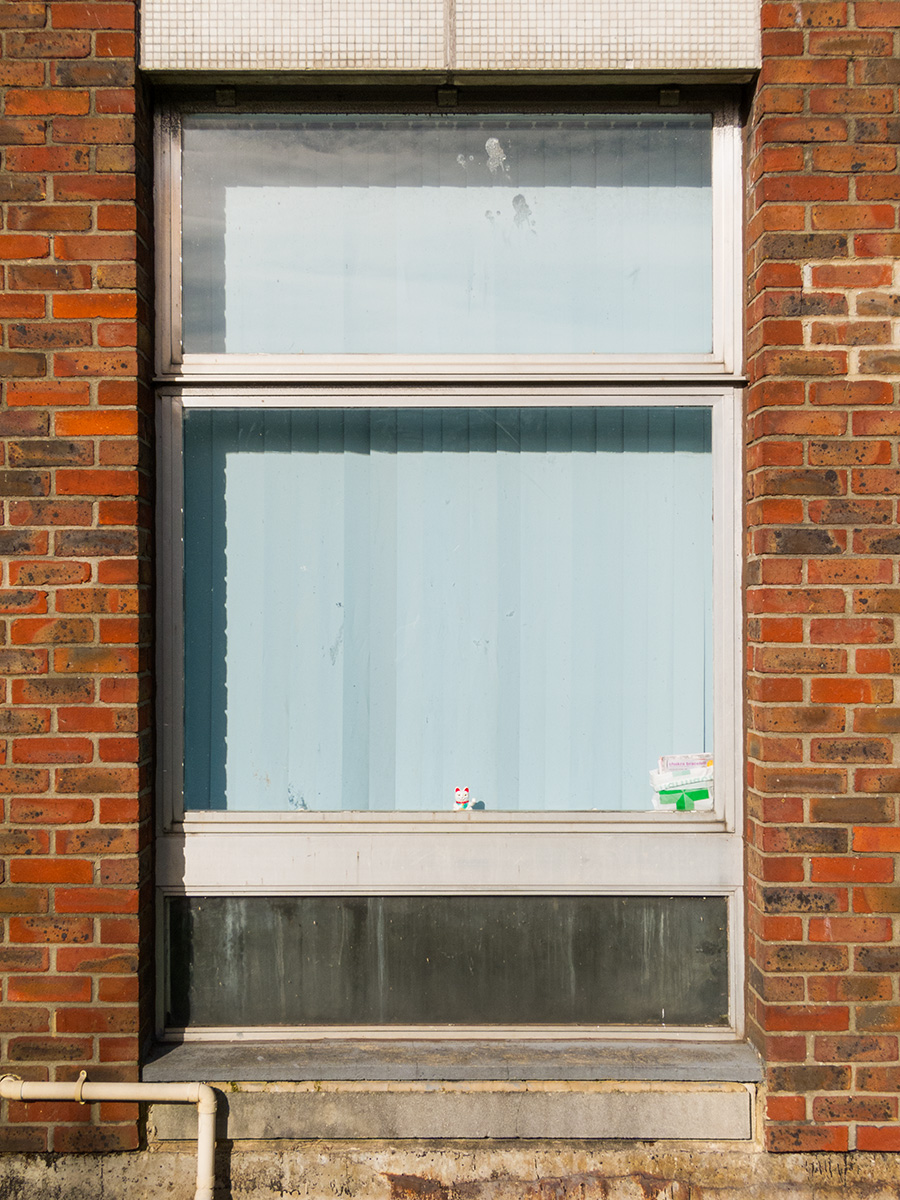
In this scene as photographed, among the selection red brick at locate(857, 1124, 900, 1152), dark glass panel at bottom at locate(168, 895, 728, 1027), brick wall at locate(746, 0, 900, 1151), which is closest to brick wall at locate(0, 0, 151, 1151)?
dark glass panel at bottom at locate(168, 895, 728, 1027)

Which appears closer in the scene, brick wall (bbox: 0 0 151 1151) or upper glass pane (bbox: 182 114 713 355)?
brick wall (bbox: 0 0 151 1151)

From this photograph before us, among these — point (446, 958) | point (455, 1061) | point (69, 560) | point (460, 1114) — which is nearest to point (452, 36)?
point (69, 560)

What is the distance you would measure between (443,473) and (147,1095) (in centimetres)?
209

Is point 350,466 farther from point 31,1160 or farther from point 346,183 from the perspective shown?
point 31,1160

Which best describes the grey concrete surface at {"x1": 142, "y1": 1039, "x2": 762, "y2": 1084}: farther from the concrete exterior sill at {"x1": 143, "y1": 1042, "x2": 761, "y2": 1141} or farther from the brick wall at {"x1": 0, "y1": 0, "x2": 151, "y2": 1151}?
the brick wall at {"x1": 0, "y1": 0, "x2": 151, "y2": 1151}

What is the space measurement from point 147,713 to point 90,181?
162 centimetres

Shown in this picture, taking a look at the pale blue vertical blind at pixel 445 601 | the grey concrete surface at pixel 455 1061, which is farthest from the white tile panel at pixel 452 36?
the grey concrete surface at pixel 455 1061

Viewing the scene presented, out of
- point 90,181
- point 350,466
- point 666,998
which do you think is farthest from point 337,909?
point 90,181

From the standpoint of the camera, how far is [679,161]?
102 inches

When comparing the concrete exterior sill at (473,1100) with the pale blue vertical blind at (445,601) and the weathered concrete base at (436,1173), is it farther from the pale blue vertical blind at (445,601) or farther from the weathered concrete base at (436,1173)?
the pale blue vertical blind at (445,601)

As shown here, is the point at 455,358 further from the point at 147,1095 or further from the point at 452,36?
the point at 147,1095

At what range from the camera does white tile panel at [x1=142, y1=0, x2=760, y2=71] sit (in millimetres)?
2424

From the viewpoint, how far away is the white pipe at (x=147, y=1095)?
228 cm

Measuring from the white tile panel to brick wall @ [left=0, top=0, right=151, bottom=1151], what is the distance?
0.34m
